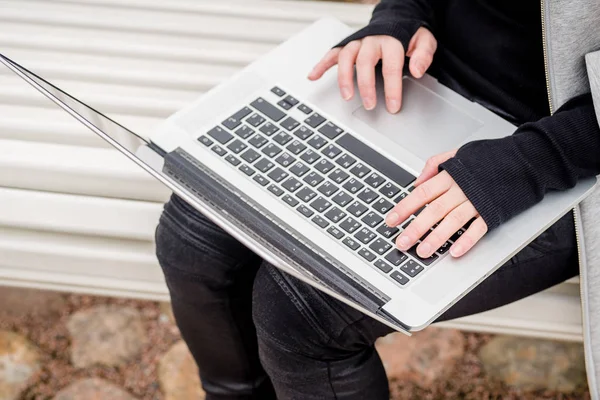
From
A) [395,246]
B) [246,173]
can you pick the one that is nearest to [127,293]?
[246,173]

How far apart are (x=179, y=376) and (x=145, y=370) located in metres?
0.06

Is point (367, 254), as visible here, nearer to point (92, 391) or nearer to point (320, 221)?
point (320, 221)

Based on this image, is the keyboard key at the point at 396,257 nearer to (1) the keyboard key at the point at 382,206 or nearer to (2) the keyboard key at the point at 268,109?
(1) the keyboard key at the point at 382,206

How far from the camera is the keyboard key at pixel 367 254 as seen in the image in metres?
0.77

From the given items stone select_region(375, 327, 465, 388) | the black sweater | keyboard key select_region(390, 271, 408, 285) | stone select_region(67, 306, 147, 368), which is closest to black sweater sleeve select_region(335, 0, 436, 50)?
the black sweater

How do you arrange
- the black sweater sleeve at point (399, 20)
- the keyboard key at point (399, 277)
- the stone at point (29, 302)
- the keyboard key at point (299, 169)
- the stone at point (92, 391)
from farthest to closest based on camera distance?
1. the stone at point (29, 302)
2. the stone at point (92, 391)
3. the black sweater sleeve at point (399, 20)
4. the keyboard key at point (299, 169)
5. the keyboard key at point (399, 277)

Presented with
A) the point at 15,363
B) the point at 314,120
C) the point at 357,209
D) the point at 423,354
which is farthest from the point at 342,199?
the point at 15,363

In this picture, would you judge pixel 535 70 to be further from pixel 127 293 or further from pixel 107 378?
pixel 107 378

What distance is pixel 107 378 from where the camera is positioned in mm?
1362

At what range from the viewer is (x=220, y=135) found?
0.89 meters

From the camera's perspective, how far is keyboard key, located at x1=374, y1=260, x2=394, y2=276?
29.8 inches

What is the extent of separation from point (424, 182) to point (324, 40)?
0.31 metres

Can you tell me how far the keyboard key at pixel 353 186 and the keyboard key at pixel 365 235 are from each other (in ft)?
0.18

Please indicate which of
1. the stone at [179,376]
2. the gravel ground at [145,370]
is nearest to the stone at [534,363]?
the gravel ground at [145,370]
